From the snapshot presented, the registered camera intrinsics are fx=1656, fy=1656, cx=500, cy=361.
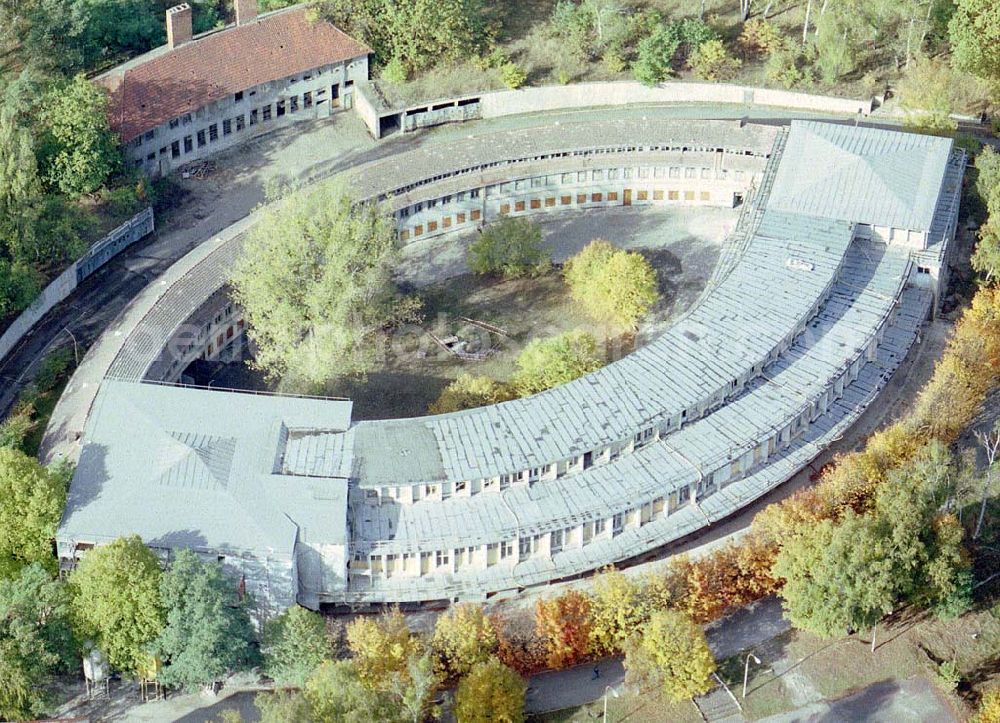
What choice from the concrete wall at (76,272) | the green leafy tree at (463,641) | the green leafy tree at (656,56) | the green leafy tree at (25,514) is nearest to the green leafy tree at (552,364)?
the green leafy tree at (463,641)

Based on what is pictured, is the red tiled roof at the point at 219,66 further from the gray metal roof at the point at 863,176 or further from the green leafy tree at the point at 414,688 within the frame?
the green leafy tree at the point at 414,688

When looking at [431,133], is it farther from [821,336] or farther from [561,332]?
[821,336]

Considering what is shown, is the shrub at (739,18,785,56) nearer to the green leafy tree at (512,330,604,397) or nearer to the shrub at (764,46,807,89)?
the shrub at (764,46,807,89)

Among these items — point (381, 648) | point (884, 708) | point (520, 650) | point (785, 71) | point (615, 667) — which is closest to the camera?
point (381, 648)

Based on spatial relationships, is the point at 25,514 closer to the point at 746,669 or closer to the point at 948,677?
the point at 746,669

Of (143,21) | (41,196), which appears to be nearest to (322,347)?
(41,196)

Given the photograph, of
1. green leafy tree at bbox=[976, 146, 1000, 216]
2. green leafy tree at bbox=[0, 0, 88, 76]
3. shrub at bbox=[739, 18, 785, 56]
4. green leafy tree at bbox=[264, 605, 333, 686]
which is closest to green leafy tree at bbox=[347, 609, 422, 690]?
green leafy tree at bbox=[264, 605, 333, 686]

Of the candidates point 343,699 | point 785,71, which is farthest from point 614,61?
point 343,699
